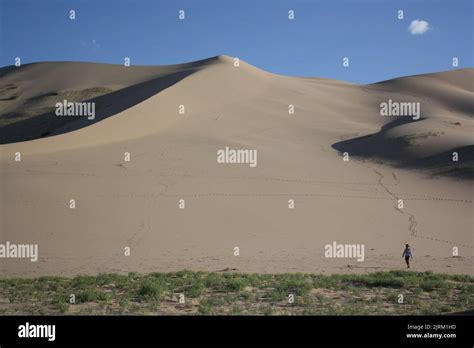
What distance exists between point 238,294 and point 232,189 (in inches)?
528

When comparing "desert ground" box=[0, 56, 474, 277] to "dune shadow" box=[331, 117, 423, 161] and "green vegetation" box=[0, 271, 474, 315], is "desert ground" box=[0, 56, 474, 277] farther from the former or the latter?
"green vegetation" box=[0, 271, 474, 315]

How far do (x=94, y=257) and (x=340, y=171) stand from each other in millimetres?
16408

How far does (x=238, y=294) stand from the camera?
32.3ft

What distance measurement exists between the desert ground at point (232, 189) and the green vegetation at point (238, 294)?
6.78ft

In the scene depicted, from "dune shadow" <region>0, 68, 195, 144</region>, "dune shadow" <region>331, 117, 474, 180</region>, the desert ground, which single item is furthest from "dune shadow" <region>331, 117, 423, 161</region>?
"dune shadow" <region>0, 68, 195, 144</region>

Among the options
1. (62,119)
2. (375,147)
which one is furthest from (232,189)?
(62,119)

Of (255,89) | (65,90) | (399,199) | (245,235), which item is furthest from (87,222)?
(65,90)

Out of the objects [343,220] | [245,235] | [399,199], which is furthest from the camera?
[399,199]

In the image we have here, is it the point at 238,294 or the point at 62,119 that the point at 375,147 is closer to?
the point at 238,294

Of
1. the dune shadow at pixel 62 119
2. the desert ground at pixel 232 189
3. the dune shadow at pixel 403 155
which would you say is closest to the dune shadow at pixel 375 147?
the dune shadow at pixel 403 155

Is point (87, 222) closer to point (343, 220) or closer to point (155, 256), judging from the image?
point (155, 256)
